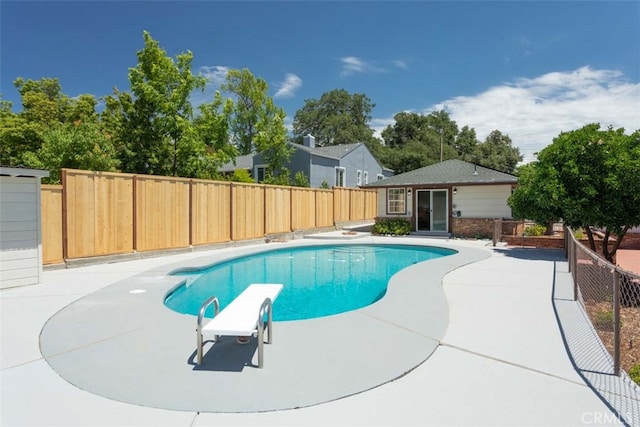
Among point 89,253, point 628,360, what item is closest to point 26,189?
point 89,253

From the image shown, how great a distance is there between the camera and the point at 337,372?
3535 millimetres

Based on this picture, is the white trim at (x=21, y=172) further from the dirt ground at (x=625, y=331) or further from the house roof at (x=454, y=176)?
the house roof at (x=454, y=176)

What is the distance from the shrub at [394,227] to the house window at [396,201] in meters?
0.61

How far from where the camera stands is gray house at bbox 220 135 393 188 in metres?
26.2

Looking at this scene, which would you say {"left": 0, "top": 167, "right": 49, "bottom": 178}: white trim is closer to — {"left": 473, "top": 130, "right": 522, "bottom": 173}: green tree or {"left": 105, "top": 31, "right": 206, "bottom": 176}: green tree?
{"left": 105, "top": 31, "right": 206, "bottom": 176}: green tree

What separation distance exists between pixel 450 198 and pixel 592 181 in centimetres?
804

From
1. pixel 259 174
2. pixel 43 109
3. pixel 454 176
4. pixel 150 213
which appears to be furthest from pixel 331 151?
pixel 43 109

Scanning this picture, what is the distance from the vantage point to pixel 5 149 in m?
21.5

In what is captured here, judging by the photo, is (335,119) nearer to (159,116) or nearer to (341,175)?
(341,175)

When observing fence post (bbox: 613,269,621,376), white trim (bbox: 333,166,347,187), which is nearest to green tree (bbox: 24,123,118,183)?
white trim (bbox: 333,166,347,187)

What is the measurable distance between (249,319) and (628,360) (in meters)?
5.23

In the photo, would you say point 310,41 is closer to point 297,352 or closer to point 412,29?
point 412,29

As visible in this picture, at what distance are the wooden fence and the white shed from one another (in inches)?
61.5

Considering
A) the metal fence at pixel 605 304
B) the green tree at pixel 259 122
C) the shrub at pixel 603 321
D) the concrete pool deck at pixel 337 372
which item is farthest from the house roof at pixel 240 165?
the shrub at pixel 603 321
